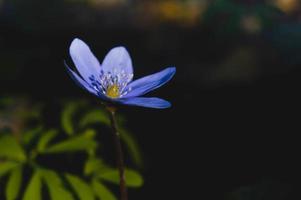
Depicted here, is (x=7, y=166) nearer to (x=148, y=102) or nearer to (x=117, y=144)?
(x=117, y=144)

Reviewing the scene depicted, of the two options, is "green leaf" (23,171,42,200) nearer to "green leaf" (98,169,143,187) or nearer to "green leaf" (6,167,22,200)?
"green leaf" (6,167,22,200)

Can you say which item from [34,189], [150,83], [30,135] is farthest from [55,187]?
[150,83]

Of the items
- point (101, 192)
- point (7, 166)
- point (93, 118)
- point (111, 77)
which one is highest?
point (111, 77)

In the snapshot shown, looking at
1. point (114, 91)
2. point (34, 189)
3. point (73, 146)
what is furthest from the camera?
point (73, 146)

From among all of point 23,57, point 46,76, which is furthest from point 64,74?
point 23,57

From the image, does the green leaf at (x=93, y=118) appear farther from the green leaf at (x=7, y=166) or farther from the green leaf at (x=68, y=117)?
the green leaf at (x=7, y=166)

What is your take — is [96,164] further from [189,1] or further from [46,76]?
[189,1]

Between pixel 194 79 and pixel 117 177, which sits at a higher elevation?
pixel 194 79

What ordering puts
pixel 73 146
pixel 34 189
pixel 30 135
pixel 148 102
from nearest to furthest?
pixel 148 102
pixel 34 189
pixel 73 146
pixel 30 135
